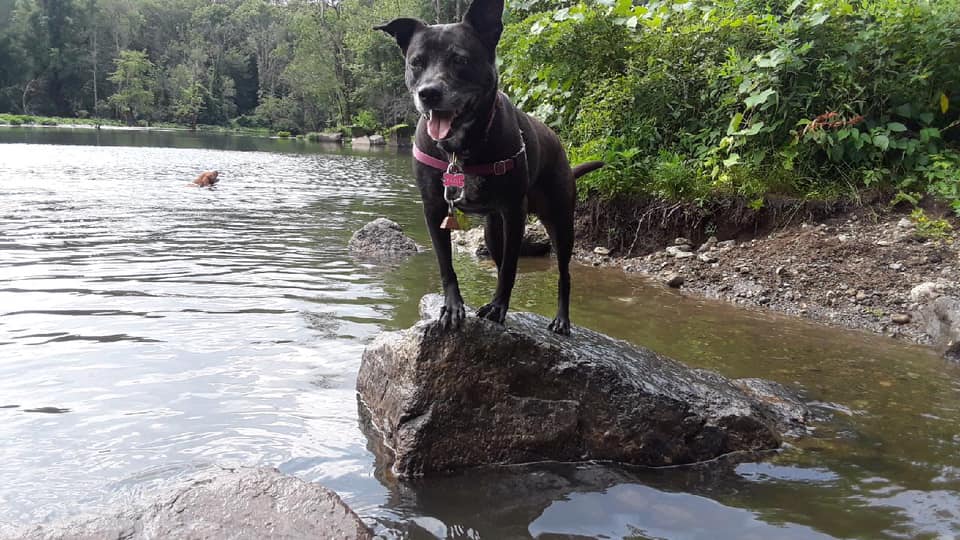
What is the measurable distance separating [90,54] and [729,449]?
3947 inches

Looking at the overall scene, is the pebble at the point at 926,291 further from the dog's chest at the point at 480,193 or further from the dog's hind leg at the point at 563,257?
the dog's chest at the point at 480,193

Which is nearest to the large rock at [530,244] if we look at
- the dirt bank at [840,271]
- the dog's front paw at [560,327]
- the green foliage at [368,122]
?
the dirt bank at [840,271]

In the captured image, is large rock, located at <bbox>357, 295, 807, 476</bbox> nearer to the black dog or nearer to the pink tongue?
the black dog

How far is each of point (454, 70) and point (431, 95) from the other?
247 millimetres

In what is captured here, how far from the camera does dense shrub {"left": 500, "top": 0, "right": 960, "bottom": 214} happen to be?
7633mm

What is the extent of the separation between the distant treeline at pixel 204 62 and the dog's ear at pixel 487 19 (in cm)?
5397

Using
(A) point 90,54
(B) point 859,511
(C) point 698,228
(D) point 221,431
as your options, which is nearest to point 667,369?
(B) point 859,511

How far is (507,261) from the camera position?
4.05 m

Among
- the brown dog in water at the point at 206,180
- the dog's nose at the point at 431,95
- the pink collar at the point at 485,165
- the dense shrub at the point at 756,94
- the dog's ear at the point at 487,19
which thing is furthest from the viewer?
the brown dog in water at the point at 206,180

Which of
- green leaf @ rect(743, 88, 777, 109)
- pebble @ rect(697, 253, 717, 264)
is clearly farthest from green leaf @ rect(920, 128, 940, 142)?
pebble @ rect(697, 253, 717, 264)

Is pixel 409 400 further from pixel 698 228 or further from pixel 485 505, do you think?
Result: pixel 698 228

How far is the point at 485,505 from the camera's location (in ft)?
11.1

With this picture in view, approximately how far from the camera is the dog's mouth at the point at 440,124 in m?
3.42

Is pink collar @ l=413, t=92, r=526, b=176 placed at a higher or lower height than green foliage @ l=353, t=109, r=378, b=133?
lower
